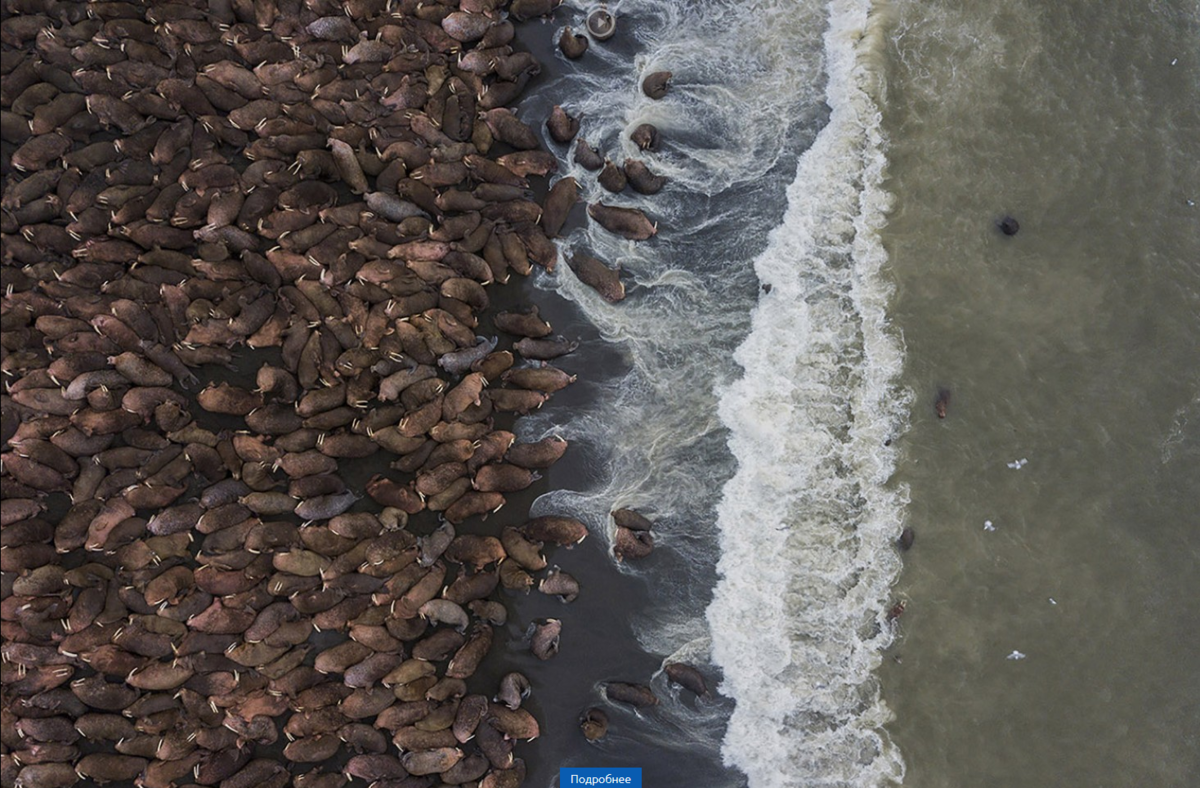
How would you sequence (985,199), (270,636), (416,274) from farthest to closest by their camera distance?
(985,199)
(416,274)
(270,636)

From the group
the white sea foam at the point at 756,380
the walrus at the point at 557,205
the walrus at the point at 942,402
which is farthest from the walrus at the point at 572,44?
the walrus at the point at 942,402

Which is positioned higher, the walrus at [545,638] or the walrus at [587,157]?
the walrus at [587,157]

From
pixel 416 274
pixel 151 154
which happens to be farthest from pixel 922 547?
pixel 151 154

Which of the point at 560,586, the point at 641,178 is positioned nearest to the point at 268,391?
the point at 560,586

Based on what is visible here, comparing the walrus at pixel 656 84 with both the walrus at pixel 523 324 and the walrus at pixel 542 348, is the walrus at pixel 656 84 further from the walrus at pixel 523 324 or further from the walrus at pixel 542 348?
the walrus at pixel 542 348

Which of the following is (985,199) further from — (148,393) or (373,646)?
(148,393)
